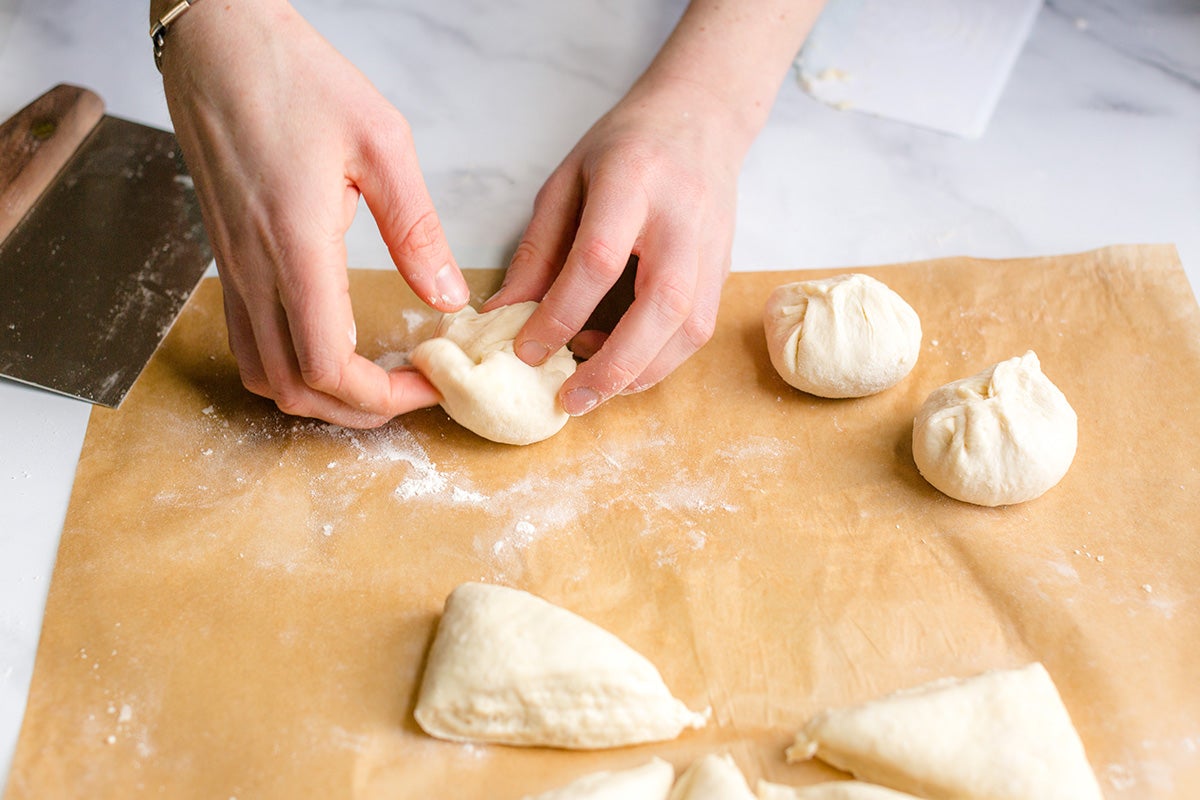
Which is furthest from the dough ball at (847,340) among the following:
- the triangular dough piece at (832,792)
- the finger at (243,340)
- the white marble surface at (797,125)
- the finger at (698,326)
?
the finger at (243,340)

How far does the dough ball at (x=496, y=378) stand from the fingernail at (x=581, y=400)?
0.10 feet

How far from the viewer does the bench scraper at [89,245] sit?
70.2 inches

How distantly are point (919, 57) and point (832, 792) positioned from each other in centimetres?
190

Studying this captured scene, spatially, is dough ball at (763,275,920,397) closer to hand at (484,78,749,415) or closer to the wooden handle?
hand at (484,78,749,415)

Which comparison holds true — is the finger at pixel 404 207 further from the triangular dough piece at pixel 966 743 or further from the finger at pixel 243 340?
the triangular dough piece at pixel 966 743

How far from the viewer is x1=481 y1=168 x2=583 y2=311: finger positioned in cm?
174

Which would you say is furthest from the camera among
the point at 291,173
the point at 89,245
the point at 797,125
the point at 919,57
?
the point at 919,57

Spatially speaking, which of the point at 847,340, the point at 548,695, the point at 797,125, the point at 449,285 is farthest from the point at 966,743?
the point at 797,125

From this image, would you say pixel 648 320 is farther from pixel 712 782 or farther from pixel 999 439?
pixel 712 782

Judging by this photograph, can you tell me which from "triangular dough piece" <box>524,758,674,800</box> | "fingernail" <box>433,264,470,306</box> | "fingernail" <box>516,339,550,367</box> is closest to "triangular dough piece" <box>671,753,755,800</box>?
"triangular dough piece" <box>524,758,674,800</box>

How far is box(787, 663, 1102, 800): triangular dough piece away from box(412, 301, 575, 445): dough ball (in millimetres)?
675

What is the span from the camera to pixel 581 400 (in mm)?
1621

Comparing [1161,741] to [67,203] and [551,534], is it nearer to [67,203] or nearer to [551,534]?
[551,534]

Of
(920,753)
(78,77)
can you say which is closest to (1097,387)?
(920,753)
